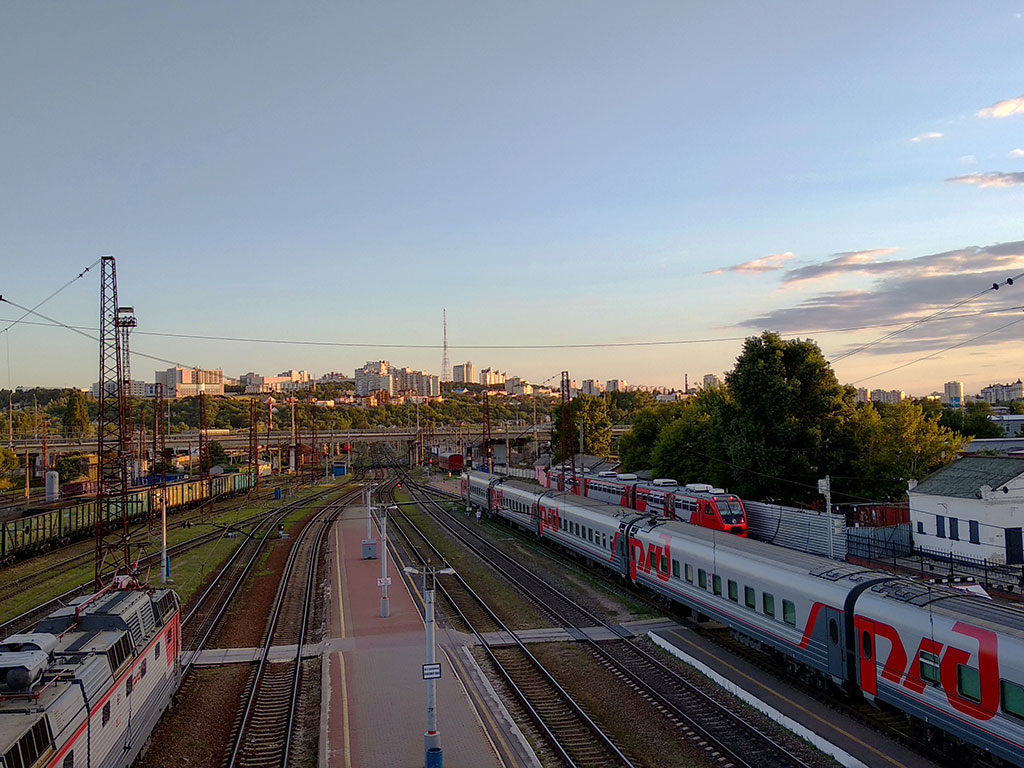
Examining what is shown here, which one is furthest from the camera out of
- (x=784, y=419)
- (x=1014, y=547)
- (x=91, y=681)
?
(x=784, y=419)

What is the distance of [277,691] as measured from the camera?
2214cm

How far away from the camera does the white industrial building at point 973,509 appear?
114ft

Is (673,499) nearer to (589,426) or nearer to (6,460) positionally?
(589,426)

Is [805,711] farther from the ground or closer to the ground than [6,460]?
closer to the ground

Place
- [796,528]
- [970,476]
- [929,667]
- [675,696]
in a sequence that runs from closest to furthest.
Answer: [929,667]
[675,696]
[970,476]
[796,528]

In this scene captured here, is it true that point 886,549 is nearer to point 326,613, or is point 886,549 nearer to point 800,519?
point 800,519

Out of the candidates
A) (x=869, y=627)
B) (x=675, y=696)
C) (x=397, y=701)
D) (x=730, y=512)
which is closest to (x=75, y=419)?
(x=730, y=512)

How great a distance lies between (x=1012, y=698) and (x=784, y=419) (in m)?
41.0

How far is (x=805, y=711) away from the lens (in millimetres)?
19391

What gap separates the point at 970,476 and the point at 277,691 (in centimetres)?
3254

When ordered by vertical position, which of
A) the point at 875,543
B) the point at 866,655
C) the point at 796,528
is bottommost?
the point at 875,543

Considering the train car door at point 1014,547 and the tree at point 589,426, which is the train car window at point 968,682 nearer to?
the train car door at point 1014,547

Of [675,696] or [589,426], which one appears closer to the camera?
[675,696]

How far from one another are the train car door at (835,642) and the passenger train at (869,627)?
0.08 feet
